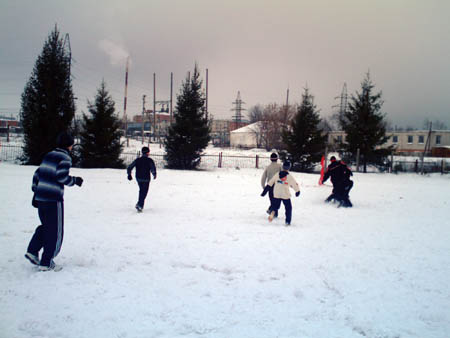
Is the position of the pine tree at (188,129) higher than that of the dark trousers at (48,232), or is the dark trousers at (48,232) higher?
the pine tree at (188,129)

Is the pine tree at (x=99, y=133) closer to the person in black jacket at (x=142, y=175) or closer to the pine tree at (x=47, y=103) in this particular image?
the pine tree at (x=47, y=103)

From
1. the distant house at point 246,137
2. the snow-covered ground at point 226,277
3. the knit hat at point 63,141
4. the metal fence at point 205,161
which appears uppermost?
the distant house at point 246,137

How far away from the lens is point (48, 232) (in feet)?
15.0

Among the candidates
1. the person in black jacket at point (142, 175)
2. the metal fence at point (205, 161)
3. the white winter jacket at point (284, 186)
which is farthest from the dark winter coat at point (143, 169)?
the metal fence at point (205, 161)

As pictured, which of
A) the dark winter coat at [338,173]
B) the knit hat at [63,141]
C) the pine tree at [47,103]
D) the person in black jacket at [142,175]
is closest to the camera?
the knit hat at [63,141]

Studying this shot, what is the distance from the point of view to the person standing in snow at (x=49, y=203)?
4.55 meters

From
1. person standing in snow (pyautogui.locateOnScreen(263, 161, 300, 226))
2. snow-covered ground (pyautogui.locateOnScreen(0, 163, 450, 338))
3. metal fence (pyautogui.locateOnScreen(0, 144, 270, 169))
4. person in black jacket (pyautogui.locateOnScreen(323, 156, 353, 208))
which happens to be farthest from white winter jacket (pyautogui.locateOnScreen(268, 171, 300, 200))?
metal fence (pyautogui.locateOnScreen(0, 144, 270, 169))

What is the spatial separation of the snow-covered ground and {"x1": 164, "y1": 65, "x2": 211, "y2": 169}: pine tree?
1475 cm

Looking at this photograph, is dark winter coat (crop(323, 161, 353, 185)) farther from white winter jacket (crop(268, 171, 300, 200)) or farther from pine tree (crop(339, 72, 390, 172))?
pine tree (crop(339, 72, 390, 172))

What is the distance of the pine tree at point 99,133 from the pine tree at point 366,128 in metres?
19.3

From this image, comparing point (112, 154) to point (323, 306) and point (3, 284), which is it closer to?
point (3, 284)

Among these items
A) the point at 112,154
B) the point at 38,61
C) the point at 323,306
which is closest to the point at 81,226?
the point at 323,306

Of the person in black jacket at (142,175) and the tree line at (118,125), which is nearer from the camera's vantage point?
the person in black jacket at (142,175)

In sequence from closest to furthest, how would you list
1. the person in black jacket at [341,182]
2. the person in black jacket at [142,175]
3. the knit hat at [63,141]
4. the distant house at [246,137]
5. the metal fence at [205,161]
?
1. the knit hat at [63,141]
2. the person in black jacket at [142,175]
3. the person in black jacket at [341,182]
4. the metal fence at [205,161]
5. the distant house at [246,137]
